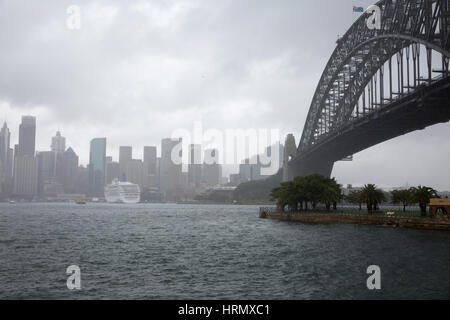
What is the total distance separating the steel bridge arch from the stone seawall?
78.6 feet

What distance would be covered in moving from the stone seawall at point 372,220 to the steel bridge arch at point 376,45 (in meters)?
24.0

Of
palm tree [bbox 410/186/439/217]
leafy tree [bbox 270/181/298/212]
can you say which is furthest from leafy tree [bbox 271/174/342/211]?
palm tree [bbox 410/186/439/217]

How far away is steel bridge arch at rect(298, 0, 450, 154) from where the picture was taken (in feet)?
225

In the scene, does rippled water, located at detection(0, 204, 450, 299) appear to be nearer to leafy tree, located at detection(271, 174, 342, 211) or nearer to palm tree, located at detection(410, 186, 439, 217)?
palm tree, located at detection(410, 186, 439, 217)

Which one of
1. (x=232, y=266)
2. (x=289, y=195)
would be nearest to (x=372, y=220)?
(x=289, y=195)

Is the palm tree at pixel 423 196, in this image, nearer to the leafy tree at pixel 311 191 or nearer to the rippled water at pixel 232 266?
the rippled water at pixel 232 266

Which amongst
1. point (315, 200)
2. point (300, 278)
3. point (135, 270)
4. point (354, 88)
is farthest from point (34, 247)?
point (354, 88)

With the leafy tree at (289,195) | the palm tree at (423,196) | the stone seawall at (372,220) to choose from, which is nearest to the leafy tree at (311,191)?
the leafy tree at (289,195)

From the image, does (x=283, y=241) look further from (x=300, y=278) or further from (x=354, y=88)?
(x=354, y=88)

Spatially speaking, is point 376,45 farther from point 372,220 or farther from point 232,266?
point 232,266

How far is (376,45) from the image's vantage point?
102188 millimetres

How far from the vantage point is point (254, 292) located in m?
30.1

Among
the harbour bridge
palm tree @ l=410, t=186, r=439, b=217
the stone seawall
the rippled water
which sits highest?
the harbour bridge

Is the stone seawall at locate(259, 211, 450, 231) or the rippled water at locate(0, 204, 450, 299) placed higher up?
the stone seawall at locate(259, 211, 450, 231)
